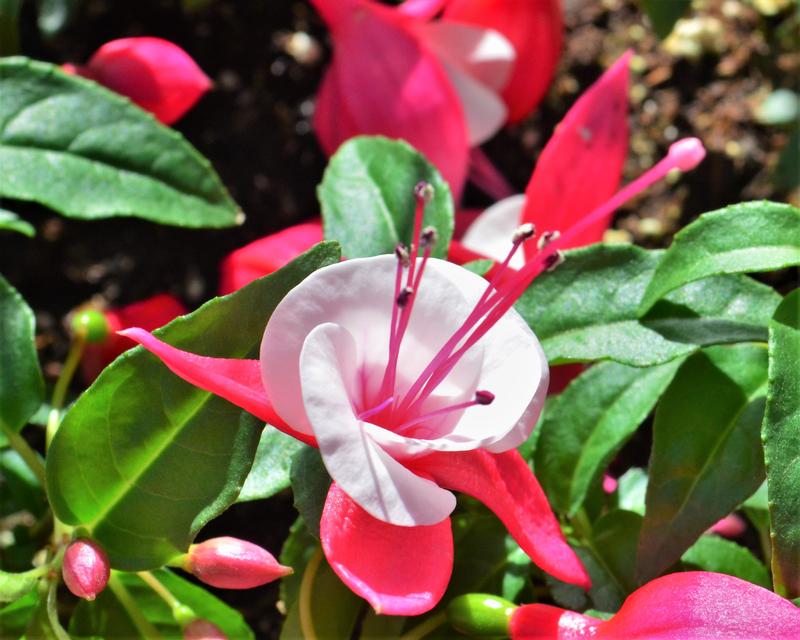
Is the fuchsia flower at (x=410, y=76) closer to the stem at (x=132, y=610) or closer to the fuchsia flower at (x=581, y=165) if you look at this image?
the fuchsia flower at (x=581, y=165)

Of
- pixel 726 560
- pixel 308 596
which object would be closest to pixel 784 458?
pixel 726 560

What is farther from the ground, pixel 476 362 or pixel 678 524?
pixel 476 362

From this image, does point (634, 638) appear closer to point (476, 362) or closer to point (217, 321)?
point (476, 362)

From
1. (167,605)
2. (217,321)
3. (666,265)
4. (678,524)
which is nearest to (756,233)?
(666,265)

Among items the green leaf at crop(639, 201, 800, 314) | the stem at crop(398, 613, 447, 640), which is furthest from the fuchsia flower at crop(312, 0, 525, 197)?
the stem at crop(398, 613, 447, 640)

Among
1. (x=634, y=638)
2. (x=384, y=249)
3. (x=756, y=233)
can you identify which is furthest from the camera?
(x=384, y=249)

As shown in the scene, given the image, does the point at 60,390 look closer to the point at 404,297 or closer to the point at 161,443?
A: the point at 161,443

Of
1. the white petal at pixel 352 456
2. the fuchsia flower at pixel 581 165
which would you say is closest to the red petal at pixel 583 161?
the fuchsia flower at pixel 581 165
